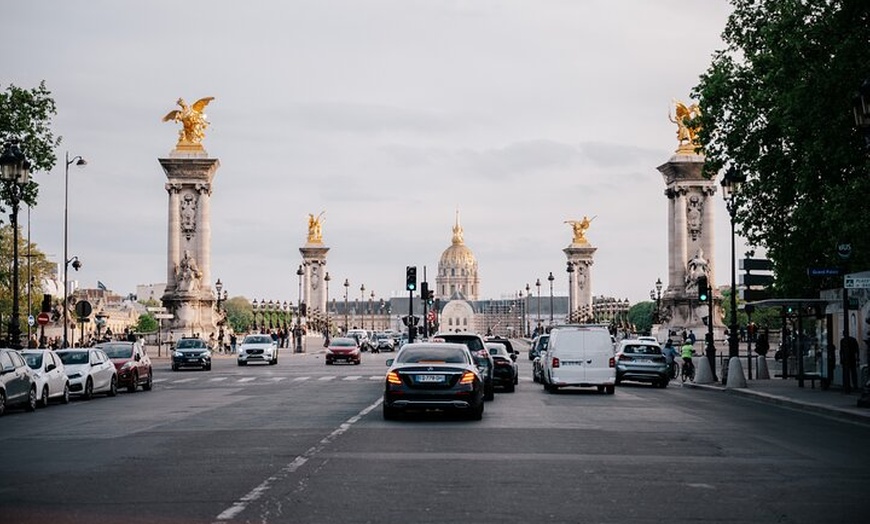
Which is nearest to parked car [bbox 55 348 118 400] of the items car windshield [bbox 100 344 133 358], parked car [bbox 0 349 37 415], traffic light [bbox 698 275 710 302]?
car windshield [bbox 100 344 133 358]

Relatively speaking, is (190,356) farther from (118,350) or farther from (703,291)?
(703,291)

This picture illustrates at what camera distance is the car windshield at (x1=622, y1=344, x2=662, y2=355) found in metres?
44.0

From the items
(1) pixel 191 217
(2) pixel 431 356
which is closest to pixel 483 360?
(2) pixel 431 356

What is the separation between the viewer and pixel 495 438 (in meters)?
19.9

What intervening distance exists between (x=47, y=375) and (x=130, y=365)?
23.7 ft

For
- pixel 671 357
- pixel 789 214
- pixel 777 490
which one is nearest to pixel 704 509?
pixel 777 490

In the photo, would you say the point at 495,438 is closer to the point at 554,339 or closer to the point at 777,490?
the point at 777,490

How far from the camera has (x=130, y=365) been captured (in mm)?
38875

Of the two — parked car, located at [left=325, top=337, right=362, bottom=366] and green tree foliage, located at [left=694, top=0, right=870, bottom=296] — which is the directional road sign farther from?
parked car, located at [left=325, top=337, right=362, bottom=366]

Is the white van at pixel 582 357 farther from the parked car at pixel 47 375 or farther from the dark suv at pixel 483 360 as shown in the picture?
the parked car at pixel 47 375

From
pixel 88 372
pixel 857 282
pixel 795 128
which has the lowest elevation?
pixel 88 372

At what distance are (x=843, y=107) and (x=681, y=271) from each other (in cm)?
6644

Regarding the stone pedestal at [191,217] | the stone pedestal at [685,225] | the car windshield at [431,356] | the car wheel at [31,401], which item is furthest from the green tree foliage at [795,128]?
the stone pedestal at [191,217]

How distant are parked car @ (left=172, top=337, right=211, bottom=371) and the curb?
83.8ft
